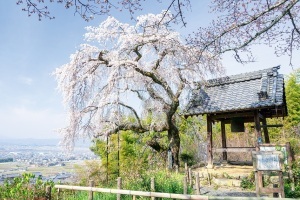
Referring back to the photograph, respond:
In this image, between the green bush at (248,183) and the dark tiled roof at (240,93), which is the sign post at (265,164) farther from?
the dark tiled roof at (240,93)

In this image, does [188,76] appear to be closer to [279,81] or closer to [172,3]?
[279,81]

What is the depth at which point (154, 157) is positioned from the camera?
1488 cm

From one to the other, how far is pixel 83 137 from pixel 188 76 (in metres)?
6.10

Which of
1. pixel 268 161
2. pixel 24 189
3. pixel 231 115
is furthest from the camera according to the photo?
pixel 231 115

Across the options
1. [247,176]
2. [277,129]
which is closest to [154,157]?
[247,176]

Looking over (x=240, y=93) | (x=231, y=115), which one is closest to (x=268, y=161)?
(x=231, y=115)

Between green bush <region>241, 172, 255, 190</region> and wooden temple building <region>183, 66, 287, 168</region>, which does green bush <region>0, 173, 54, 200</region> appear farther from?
wooden temple building <region>183, 66, 287, 168</region>

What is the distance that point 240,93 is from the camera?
A: 1184 cm

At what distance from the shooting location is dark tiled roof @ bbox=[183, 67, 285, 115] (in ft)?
35.0

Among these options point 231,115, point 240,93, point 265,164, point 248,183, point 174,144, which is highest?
point 240,93

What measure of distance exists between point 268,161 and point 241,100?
5.06 m

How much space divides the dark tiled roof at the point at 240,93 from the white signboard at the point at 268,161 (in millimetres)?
3965

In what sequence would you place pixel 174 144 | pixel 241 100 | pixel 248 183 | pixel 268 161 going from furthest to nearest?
1. pixel 174 144
2. pixel 241 100
3. pixel 248 183
4. pixel 268 161

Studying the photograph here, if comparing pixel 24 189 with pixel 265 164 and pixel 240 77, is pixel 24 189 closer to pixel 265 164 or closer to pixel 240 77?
pixel 265 164
